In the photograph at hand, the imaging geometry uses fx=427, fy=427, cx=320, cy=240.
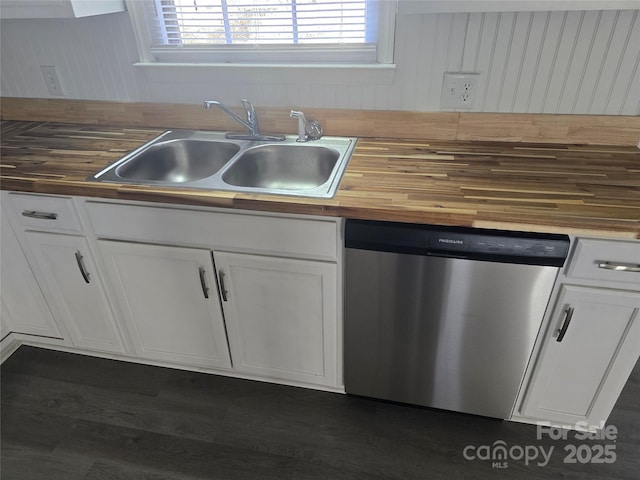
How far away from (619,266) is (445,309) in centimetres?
48

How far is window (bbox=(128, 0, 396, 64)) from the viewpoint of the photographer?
5.27 ft

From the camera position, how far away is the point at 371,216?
123cm

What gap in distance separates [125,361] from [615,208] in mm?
1952

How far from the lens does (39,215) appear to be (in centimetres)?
152

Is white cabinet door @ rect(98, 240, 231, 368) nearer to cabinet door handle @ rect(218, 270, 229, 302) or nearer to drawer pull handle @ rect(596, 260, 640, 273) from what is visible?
cabinet door handle @ rect(218, 270, 229, 302)

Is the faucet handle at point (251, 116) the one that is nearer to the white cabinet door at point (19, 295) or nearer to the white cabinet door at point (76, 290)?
the white cabinet door at point (76, 290)

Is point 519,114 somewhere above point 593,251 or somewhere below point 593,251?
above

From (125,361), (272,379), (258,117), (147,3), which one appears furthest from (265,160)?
(125,361)

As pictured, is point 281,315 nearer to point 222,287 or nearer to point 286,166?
point 222,287

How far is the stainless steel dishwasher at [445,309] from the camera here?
1209mm

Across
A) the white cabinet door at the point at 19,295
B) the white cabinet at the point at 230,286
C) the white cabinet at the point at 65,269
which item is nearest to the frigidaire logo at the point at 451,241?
the white cabinet at the point at 230,286

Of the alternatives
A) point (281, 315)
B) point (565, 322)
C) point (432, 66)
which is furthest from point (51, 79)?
point (565, 322)

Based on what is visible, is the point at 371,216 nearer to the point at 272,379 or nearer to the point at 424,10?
the point at 424,10

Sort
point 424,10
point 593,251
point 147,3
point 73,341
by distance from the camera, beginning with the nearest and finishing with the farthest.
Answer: point 593,251
point 424,10
point 147,3
point 73,341
